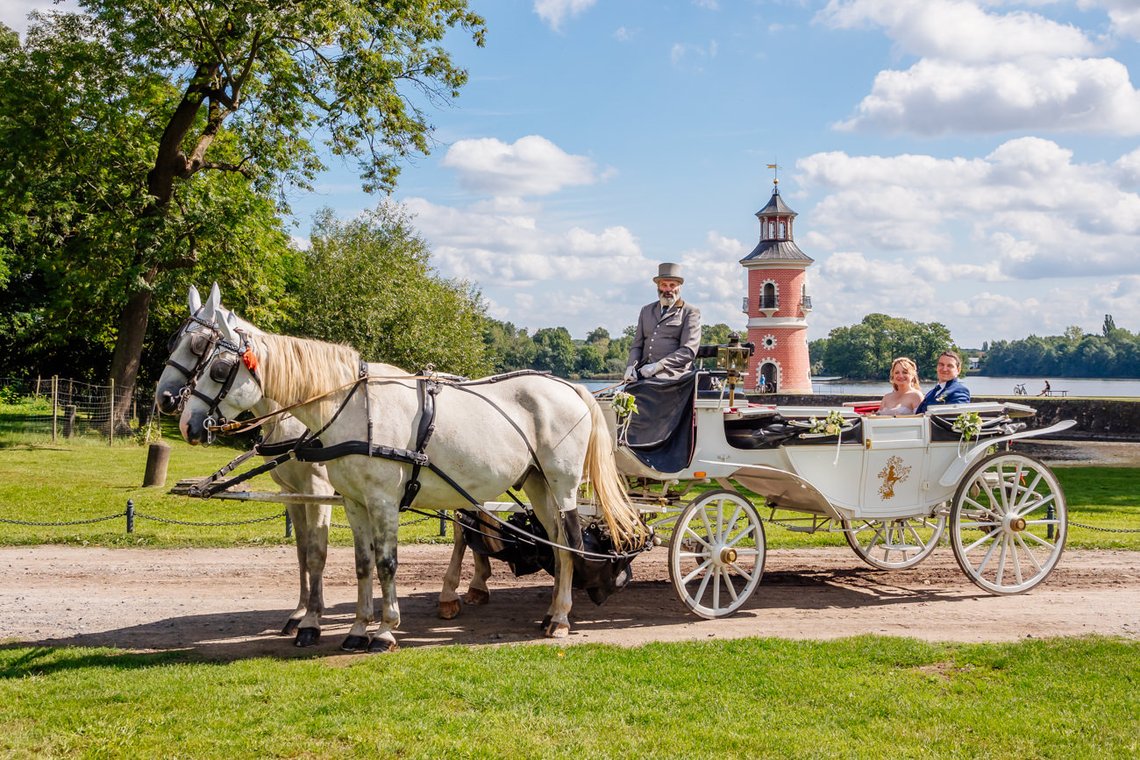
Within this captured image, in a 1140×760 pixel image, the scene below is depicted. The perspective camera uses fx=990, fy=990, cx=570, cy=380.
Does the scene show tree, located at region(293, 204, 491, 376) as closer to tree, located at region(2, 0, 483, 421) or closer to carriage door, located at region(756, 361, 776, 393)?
tree, located at region(2, 0, 483, 421)

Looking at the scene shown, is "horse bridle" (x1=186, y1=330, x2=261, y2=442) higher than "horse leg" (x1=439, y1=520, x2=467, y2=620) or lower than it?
higher

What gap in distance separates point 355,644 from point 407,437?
1.62m

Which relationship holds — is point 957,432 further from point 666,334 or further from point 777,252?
point 777,252

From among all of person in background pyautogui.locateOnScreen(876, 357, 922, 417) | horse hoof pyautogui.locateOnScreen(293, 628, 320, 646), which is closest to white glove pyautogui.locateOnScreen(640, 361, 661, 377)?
person in background pyautogui.locateOnScreen(876, 357, 922, 417)

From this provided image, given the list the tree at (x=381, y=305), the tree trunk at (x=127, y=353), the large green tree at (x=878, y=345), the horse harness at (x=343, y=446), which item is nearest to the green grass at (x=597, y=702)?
the horse harness at (x=343, y=446)

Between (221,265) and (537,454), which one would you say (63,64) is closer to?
(221,265)

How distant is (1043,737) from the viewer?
5.79 metres

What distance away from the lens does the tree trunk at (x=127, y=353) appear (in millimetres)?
25500

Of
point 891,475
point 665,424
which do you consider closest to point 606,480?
point 665,424

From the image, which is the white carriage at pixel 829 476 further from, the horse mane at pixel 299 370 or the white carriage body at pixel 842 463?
the horse mane at pixel 299 370

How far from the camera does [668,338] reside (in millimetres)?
8977

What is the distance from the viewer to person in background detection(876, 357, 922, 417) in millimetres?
10125

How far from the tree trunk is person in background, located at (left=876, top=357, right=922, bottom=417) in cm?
2053

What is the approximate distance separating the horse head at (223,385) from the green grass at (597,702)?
1.73m
